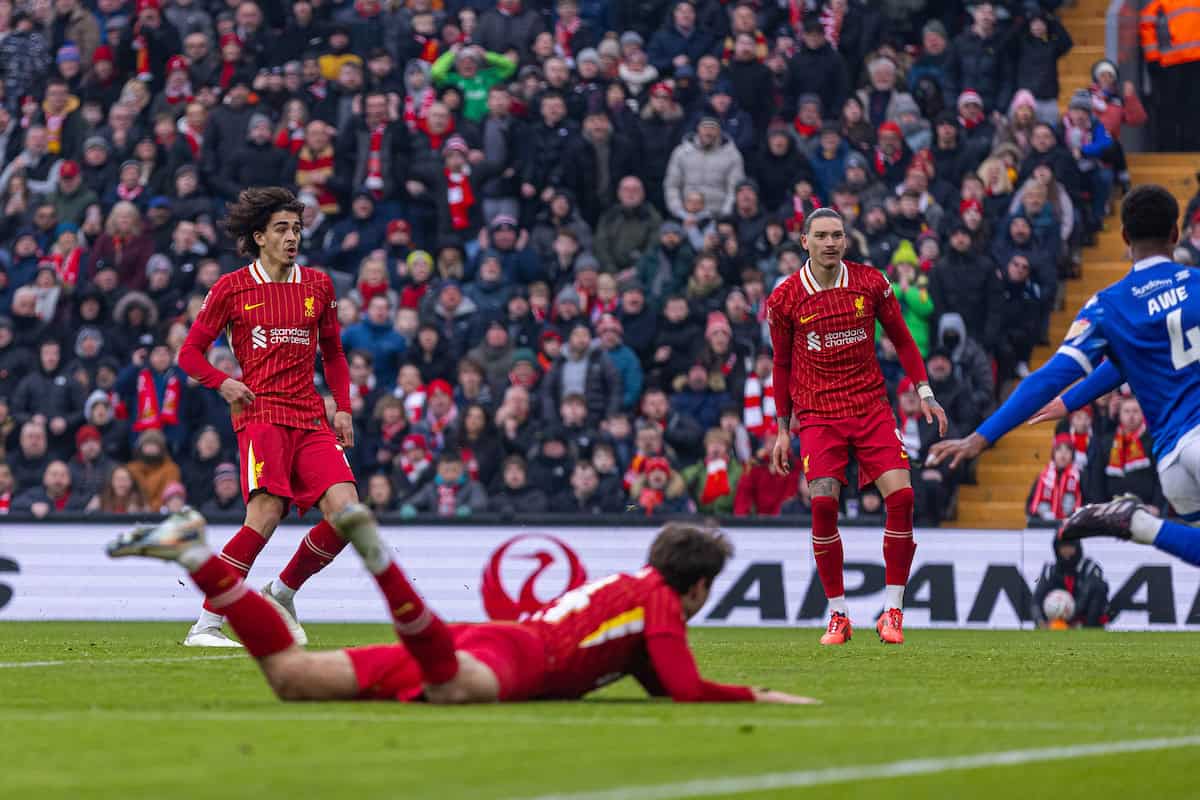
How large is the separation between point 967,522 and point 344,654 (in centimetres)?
1357

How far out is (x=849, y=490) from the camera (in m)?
20.6

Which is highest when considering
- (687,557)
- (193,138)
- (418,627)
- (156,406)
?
(193,138)

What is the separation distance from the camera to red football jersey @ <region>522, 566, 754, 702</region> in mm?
7840

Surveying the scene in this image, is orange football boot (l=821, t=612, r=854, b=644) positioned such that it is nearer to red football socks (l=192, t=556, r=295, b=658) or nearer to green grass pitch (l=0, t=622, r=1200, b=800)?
green grass pitch (l=0, t=622, r=1200, b=800)

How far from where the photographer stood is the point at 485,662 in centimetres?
797

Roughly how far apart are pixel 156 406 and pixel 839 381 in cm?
971

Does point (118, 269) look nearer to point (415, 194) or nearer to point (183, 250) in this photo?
point (183, 250)

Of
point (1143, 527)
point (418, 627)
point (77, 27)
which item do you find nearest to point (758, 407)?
point (77, 27)

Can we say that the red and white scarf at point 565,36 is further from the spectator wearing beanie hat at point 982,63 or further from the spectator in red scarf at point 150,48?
the spectator in red scarf at point 150,48

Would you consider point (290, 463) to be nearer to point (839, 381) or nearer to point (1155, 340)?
point (839, 381)

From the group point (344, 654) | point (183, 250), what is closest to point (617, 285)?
point (183, 250)

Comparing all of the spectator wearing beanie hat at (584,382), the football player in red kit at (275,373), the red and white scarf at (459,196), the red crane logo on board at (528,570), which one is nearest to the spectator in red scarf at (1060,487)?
the spectator wearing beanie hat at (584,382)

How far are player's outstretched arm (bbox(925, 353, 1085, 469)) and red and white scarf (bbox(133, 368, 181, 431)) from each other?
12904mm

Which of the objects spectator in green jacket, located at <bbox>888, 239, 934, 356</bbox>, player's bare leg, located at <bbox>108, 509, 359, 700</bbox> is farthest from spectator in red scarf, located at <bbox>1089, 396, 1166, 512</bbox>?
player's bare leg, located at <bbox>108, 509, 359, 700</bbox>
